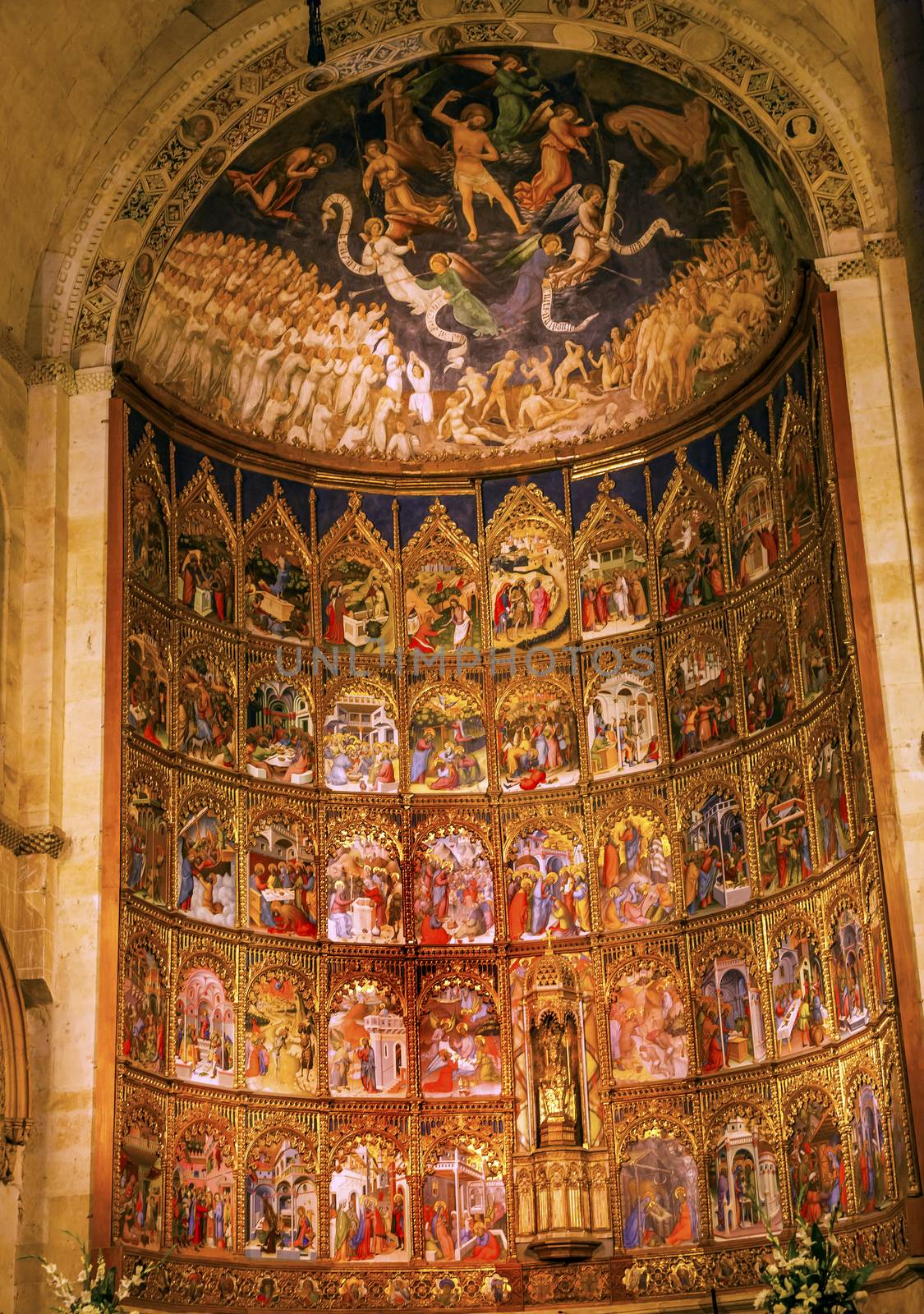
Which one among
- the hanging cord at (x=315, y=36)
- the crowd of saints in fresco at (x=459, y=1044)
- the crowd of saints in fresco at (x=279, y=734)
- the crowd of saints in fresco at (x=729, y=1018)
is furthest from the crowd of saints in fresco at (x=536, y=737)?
the hanging cord at (x=315, y=36)

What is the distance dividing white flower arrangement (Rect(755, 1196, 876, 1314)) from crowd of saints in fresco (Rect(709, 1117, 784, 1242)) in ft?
11.7

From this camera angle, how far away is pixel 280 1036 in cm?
2530

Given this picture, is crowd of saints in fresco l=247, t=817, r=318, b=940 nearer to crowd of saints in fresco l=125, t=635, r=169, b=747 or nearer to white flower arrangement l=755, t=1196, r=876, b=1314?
crowd of saints in fresco l=125, t=635, r=169, b=747

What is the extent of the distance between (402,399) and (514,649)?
376 centimetres

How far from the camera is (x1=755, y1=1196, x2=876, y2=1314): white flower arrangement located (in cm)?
1947

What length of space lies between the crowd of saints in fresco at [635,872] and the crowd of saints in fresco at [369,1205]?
4.01m

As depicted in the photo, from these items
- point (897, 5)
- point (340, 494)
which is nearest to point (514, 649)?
point (340, 494)

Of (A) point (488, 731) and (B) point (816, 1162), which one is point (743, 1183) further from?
(A) point (488, 731)

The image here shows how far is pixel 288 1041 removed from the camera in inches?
998

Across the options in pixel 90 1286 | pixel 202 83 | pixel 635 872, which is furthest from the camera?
pixel 635 872

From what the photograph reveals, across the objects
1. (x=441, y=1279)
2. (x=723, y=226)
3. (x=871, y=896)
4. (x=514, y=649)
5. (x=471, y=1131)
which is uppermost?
(x=723, y=226)

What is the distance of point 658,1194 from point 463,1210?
2.38 m

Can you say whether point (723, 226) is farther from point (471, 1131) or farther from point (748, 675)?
point (471, 1131)

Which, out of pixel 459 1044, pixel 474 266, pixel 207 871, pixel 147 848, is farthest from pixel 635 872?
pixel 474 266
